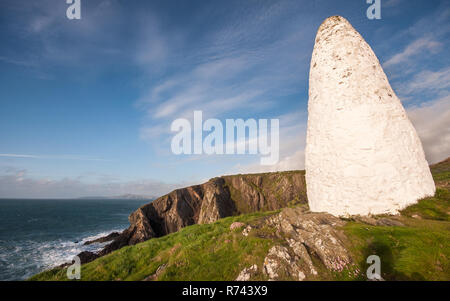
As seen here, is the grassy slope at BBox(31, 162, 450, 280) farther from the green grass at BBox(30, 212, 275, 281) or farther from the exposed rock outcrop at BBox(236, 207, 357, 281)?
the exposed rock outcrop at BBox(236, 207, 357, 281)

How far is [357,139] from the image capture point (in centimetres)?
1160

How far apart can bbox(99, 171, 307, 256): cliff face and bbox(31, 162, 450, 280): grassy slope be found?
48.0m

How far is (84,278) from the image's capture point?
30.5 ft

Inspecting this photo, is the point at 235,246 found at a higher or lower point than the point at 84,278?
higher

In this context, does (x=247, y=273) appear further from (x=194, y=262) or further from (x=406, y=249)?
(x=406, y=249)

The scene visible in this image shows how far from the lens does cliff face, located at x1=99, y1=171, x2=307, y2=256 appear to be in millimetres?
61513

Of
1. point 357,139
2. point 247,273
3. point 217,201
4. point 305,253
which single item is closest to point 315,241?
point 305,253

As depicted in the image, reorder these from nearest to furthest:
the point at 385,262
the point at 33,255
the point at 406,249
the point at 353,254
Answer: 1. the point at 385,262
2. the point at 406,249
3. the point at 353,254
4. the point at 33,255

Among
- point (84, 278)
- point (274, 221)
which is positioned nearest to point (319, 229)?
point (274, 221)

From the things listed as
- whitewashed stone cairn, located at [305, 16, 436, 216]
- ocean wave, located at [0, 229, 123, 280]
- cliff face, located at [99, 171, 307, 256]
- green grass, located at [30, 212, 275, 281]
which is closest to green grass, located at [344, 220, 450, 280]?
whitewashed stone cairn, located at [305, 16, 436, 216]

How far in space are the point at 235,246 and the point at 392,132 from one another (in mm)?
11269

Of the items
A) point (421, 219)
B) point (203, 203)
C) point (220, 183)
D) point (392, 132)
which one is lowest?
point (203, 203)

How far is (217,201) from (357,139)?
Result: 202 feet
